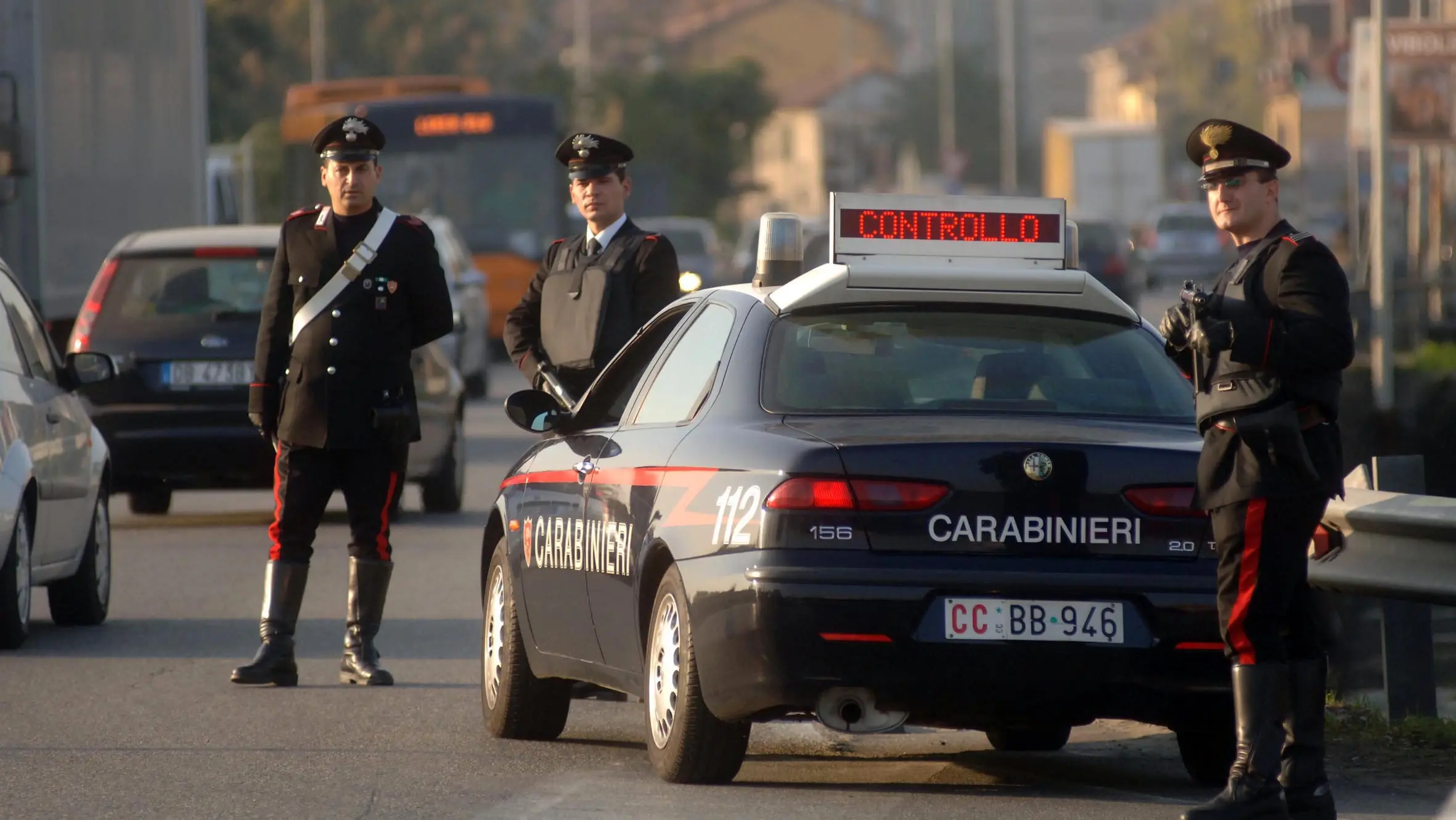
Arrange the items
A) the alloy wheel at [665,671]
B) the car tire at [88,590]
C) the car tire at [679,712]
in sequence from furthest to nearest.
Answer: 1. the car tire at [88,590]
2. the alloy wheel at [665,671]
3. the car tire at [679,712]

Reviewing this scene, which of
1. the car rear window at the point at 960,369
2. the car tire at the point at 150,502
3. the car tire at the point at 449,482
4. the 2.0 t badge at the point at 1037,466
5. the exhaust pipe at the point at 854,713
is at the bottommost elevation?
the car tire at the point at 150,502

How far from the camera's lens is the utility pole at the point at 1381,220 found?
22.2 metres

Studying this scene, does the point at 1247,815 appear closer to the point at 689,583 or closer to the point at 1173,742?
the point at 689,583

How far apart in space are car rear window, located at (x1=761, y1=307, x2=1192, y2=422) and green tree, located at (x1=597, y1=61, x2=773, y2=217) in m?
63.9

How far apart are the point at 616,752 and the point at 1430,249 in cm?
3856

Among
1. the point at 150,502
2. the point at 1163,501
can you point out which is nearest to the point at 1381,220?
the point at 150,502

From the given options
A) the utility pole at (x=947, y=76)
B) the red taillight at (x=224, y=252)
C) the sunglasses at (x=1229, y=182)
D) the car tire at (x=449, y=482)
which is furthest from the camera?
the utility pole at (x=947, y=76)

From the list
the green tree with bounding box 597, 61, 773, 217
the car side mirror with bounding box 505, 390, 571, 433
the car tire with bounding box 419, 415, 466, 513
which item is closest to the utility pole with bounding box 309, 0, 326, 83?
the green tree with bounding box 597, 61, 773, 217

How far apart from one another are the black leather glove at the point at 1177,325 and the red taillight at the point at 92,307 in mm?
9996

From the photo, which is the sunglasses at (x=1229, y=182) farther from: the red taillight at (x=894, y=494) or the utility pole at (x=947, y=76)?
→ the utility pole at (x=947, y=76)

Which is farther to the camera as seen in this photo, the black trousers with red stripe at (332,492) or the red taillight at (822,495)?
the black trousers with red stripe at (332,492)

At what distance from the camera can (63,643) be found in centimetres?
1126

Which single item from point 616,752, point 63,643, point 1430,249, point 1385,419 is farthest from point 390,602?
point 1430,249

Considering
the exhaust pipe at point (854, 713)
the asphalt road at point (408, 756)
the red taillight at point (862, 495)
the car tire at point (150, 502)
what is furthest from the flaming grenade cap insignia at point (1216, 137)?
the car tire at point (150, 502)
